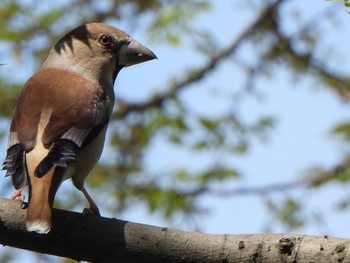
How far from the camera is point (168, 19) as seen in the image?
1102 cm

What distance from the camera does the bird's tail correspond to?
462cm

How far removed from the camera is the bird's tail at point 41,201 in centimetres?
462

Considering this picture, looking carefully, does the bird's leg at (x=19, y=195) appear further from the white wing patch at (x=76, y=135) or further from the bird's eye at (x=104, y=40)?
the bird's eye at (x=104, y=40)

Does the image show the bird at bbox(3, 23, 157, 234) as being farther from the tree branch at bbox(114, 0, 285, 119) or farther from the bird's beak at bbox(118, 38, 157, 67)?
the tree branch at bbox(114, 0, 285, 119)

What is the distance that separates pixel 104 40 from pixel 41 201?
1996 mm

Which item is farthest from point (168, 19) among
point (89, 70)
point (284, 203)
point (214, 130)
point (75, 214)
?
point (75, 214)

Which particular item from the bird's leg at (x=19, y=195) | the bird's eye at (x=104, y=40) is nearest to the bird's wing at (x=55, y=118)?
the bird's leg at (x=19, y=195)

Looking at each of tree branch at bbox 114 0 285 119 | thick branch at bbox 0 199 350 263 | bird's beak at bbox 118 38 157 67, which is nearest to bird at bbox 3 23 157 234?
bird's beak at bbox 118 38 157 67

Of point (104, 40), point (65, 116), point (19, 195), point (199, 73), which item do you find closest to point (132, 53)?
point (104, 40)

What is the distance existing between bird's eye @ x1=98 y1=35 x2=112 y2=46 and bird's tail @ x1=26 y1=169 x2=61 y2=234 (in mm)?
1674

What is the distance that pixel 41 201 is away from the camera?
4.88 meters

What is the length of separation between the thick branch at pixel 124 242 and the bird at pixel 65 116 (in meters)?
0.12

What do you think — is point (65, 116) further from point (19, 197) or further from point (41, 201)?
point (41, 201)

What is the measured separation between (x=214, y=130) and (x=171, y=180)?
0.76 m
